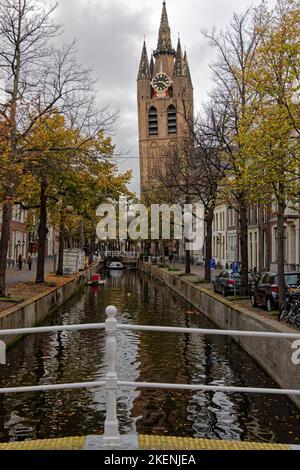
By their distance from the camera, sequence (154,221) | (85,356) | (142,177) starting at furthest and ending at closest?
(142,177)
(154,221)
(85,356)

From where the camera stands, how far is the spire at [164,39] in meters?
131

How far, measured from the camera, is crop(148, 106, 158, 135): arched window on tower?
12581 cm

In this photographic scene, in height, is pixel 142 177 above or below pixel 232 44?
above

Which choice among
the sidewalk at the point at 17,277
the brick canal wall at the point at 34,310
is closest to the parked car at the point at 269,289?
the brick canal wall at the point at 34,310

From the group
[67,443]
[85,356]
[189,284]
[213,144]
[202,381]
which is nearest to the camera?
[67,443]

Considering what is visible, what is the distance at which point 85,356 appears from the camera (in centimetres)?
1458

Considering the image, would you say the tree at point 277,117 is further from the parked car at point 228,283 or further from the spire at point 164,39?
the spire at point 164,39

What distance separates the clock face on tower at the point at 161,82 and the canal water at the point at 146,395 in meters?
114

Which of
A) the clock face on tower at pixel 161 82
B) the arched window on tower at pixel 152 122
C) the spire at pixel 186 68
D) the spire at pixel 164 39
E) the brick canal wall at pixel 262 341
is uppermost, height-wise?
the spire at pixel 164 39

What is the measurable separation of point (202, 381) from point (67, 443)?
7637 mm

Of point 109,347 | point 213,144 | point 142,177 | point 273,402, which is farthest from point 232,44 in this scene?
point 142,177

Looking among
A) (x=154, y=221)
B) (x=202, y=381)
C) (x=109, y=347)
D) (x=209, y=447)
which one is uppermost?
(x=154, y=221)

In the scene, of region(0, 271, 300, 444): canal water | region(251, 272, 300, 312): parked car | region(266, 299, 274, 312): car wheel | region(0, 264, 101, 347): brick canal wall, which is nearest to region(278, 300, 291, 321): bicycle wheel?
region(0, 271, 300, 444): canal water
